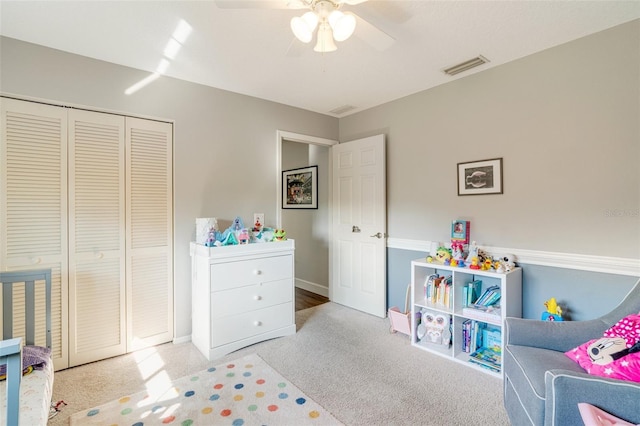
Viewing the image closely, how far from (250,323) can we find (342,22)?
242cm

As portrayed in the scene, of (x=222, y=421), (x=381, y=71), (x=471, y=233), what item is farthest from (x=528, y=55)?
(x=222, y=421)

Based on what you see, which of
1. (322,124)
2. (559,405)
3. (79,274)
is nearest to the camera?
(559,405)

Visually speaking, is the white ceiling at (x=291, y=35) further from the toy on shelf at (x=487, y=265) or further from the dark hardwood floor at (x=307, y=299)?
the dark hardwood floor at (x=307, y=299)


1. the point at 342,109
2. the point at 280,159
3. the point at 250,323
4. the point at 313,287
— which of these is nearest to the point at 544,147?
the point at 342,109

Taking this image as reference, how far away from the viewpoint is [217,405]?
192cm

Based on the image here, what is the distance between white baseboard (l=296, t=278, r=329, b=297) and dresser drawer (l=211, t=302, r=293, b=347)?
4.75ft

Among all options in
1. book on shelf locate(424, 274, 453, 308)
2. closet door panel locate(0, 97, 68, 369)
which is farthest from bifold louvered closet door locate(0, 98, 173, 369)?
book on shelf locate(424, 274, 453, 308)

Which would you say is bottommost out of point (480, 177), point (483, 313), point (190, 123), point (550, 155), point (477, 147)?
point (483, 313)

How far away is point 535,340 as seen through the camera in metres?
1.75

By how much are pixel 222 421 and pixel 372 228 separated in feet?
7.75

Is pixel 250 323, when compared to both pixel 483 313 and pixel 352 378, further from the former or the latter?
pixel 483 313

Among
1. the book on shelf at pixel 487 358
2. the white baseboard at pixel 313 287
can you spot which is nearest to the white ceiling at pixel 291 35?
the book on shelf at pixel 487 358

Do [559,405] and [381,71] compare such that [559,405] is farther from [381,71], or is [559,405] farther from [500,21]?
[381,71]

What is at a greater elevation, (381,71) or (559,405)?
(381,71)
